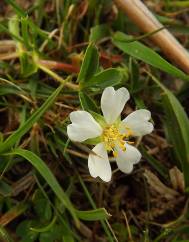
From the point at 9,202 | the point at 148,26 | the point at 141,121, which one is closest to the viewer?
the point at 141,121

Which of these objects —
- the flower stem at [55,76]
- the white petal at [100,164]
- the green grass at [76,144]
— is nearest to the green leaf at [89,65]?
the green grass at [76,144]

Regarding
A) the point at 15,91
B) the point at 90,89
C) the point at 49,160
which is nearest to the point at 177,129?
the point at 90,89

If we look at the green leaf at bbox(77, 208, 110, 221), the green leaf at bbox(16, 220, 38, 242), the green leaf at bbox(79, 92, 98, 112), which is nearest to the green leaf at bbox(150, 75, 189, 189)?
the green leaf at bbox(79, 92, 98, 112)

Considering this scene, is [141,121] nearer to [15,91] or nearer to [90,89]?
[90,89]

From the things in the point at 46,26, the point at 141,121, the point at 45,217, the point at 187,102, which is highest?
the point at 46,26

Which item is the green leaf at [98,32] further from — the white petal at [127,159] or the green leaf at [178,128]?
the white petal at [127,159]

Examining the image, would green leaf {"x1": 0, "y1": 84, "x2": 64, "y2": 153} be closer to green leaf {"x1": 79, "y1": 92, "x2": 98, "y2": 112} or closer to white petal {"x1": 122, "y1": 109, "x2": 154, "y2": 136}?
green leaf {"x1": 79, "y1": 92, "x2": 98, "y2": 112}
